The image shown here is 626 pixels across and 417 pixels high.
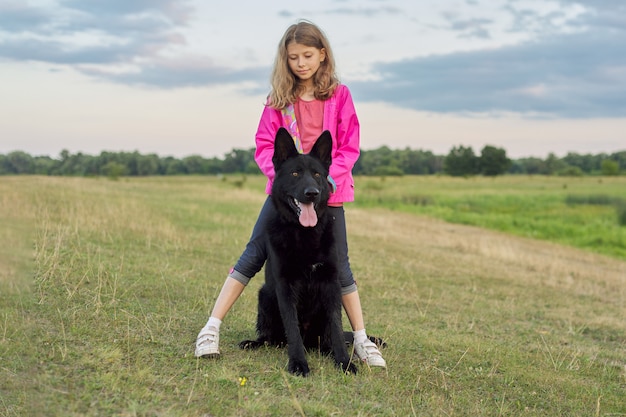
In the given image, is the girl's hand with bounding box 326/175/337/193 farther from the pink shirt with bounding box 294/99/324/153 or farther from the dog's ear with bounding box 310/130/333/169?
the pink shirt with bounding box 294/99/324/153

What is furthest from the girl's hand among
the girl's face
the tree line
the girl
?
the tree line

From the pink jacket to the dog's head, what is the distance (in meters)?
0.30

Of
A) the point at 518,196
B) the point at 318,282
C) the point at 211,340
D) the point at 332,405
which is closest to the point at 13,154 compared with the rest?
the point at 211,340

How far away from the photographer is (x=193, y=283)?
7949 millimetres

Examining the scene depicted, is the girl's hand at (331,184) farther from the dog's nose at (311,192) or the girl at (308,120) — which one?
the dog's nose at (311,192)

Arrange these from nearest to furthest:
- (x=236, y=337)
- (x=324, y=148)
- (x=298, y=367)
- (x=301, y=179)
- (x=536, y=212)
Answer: (x=301, y=179) < (x=298, y=367) < (x=324, y=148) < (x=236, y=337) < (x=536, y=212)

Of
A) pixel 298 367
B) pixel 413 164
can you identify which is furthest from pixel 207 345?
pixel 413 164

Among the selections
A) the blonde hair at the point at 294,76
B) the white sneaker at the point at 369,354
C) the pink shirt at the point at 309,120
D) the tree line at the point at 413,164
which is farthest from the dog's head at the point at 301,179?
the tree line at the point at 413,164

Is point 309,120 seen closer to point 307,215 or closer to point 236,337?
point 307,215

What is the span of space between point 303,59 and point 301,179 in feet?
3.71

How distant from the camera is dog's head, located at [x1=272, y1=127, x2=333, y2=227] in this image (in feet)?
13.7

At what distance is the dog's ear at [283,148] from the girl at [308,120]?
0.63 feet

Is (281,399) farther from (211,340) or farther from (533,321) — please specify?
(533,321)

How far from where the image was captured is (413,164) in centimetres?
10144
